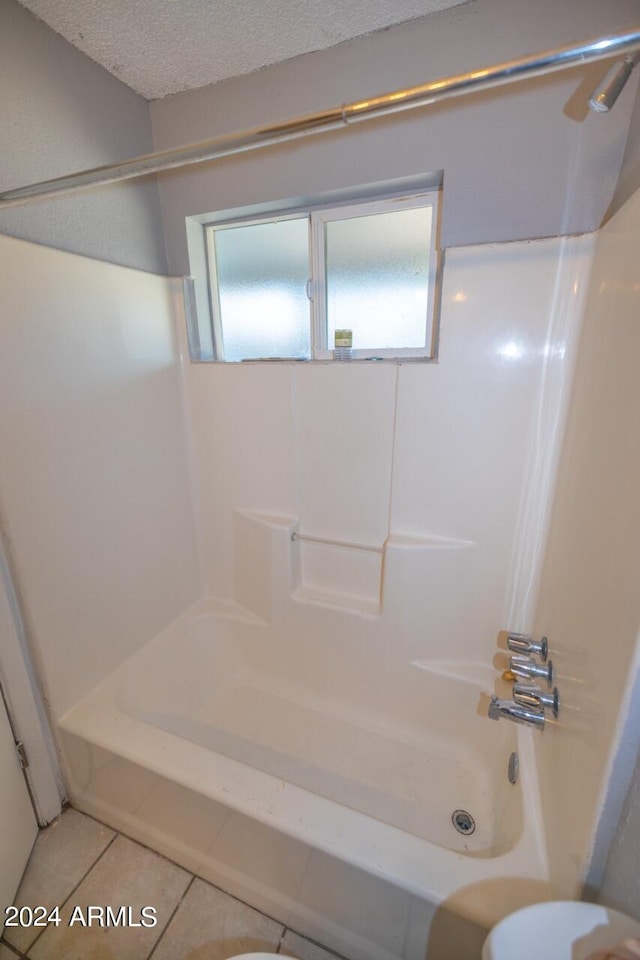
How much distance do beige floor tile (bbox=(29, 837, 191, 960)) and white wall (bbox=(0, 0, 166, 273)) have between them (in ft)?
5.78

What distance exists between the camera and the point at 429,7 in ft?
3.15

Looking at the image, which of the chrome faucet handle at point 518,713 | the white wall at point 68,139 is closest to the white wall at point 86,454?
the white wall at point 68,139

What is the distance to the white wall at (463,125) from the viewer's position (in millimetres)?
921

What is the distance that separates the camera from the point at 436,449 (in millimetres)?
1257

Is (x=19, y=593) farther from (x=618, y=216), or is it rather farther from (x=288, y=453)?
(x=618, y=216)

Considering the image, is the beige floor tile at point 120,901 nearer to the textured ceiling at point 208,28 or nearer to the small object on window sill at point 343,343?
the small object on window sill at point 343,343

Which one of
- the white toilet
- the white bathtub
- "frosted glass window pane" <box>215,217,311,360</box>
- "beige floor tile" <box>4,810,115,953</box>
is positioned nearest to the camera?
the white toilet

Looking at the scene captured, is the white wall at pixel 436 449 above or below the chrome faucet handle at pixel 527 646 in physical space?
above

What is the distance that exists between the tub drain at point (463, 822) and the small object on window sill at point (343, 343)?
153cm

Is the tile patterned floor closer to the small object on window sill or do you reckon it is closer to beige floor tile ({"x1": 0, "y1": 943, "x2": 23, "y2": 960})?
beige floor tile ({"x1": 0, "y1": 943, "x2": 23, "y2": 960})

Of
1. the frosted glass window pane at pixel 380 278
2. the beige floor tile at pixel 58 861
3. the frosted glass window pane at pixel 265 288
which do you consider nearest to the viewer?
the beige floor tile at pixel 58 861

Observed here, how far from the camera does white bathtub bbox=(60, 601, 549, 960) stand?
78 cm

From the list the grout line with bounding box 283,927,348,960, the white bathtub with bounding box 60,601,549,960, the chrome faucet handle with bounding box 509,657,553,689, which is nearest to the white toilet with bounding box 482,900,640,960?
the white bathtub with bounding box 60,601,549,960

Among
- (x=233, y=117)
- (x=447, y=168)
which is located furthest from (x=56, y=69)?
(x=447, y=168)
